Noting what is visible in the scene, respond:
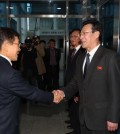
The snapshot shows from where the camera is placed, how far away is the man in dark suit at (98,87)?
3.22 metres

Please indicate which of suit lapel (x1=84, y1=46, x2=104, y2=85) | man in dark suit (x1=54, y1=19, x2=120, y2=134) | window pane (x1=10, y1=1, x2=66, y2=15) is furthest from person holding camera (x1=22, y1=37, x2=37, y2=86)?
suit lapel (x1=84, y1=46, x2=104, y2=85)

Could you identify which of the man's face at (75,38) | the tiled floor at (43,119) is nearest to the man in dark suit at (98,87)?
the man's face at (75,38)

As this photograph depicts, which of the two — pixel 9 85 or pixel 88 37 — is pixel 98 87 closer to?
pixel 88 37

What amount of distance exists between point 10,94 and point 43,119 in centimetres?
430

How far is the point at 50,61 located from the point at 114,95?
22.6 feet

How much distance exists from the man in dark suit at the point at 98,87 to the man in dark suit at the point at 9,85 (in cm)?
75

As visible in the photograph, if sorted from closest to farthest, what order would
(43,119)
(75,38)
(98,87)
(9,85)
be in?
(9,85)
(98,87)
(75,38)
(43,119)

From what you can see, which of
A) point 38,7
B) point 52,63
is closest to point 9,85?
point 52,63

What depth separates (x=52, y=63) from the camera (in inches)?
395

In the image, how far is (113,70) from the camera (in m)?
3.22

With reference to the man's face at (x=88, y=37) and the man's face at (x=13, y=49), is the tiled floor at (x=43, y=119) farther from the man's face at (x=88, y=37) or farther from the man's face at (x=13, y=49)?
the man's face at (x=13, y=49)

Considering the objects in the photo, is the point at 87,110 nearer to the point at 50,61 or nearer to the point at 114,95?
the point at 114,95

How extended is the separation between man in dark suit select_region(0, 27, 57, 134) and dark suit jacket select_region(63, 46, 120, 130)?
745 millimetres

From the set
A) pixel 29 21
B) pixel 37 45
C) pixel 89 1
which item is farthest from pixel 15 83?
pixel 29 21
